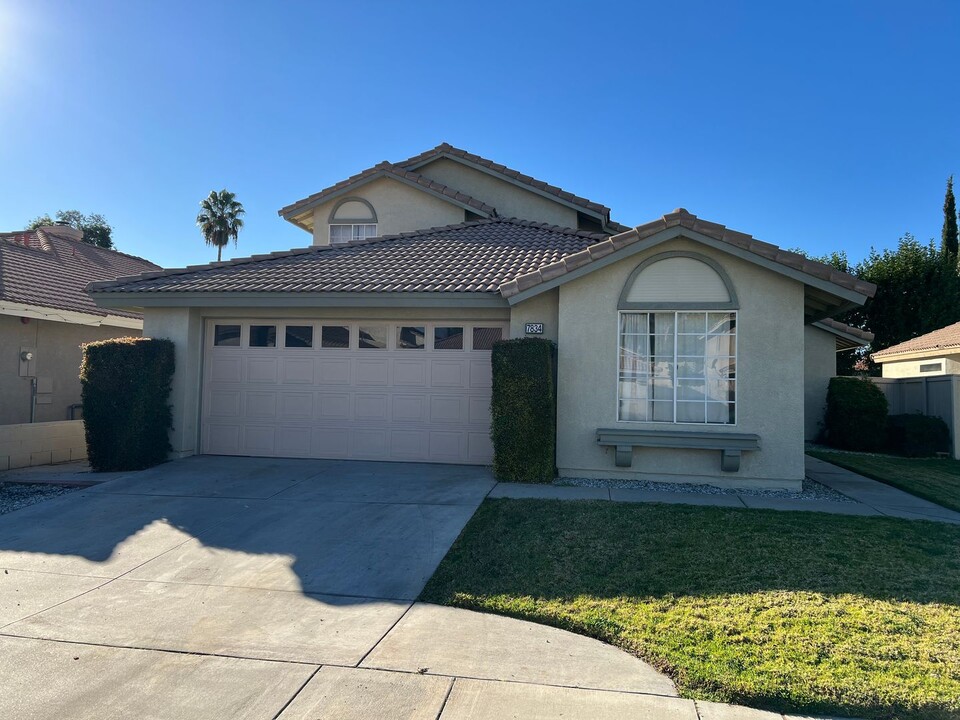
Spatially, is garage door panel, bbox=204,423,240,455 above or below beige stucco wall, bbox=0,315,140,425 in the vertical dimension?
below

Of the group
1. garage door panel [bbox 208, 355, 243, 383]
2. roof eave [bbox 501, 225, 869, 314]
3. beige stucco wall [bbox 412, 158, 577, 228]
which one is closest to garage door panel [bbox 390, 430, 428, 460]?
roof eave [bbox 501, 225, 869, 314]

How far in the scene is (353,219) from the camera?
15727mm

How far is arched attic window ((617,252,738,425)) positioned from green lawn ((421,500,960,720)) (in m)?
1.95

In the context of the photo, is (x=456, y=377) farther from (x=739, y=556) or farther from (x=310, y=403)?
(x=739, y=556)

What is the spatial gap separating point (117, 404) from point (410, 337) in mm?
4856

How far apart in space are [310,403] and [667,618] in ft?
25.2

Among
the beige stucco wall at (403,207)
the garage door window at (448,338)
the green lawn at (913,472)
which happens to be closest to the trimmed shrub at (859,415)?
the green lawn at (913,472)

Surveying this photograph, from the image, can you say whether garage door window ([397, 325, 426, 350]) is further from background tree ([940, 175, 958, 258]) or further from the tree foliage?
background tree ([940, 175, 958, 258])

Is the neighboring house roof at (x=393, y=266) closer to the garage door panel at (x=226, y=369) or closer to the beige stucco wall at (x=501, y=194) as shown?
the garage door panel at (x=226, y=369)

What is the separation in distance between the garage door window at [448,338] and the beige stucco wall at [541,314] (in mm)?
1123

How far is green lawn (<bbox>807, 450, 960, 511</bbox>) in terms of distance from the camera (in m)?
8.89

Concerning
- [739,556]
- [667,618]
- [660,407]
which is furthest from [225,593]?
[660,407]

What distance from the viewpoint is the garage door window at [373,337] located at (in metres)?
10.6

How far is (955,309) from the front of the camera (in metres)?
24.5
